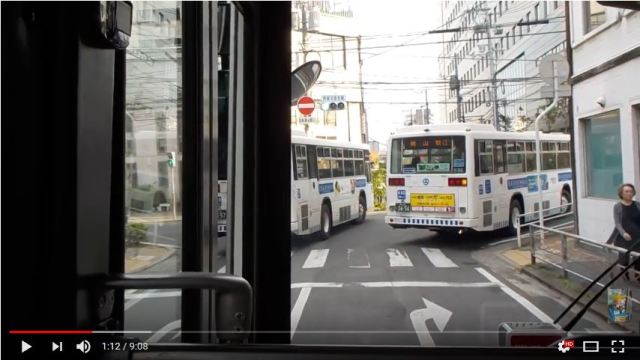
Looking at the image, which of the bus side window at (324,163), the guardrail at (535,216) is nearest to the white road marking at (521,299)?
the guardrail at (535,216)

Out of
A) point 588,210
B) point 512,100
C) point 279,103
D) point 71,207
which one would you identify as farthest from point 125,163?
point 588,210

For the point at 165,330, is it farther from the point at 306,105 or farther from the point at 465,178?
the point at 465,178

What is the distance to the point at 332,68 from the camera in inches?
54.7

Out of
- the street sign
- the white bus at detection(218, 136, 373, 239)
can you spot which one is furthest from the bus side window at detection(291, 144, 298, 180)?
the street sign

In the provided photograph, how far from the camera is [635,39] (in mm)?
1062

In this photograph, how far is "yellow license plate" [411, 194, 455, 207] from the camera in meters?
1.56

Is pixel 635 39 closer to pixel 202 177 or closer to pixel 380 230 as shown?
pixel 380 230

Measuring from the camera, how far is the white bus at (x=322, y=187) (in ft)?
4.98

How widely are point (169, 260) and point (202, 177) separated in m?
0.23

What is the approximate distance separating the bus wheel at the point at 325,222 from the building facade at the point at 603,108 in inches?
25.7

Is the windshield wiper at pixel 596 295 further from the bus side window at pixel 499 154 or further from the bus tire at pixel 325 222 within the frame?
the bus tire at pixel 325 222

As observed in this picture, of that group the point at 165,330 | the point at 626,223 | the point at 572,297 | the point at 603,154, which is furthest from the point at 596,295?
the point at 165,330

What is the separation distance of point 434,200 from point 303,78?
0.55 meters

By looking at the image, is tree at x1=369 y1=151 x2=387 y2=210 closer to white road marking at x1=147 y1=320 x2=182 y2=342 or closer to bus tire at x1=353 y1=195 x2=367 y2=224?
bus tire at x1=353 y1=195 x2=367 y2=224
